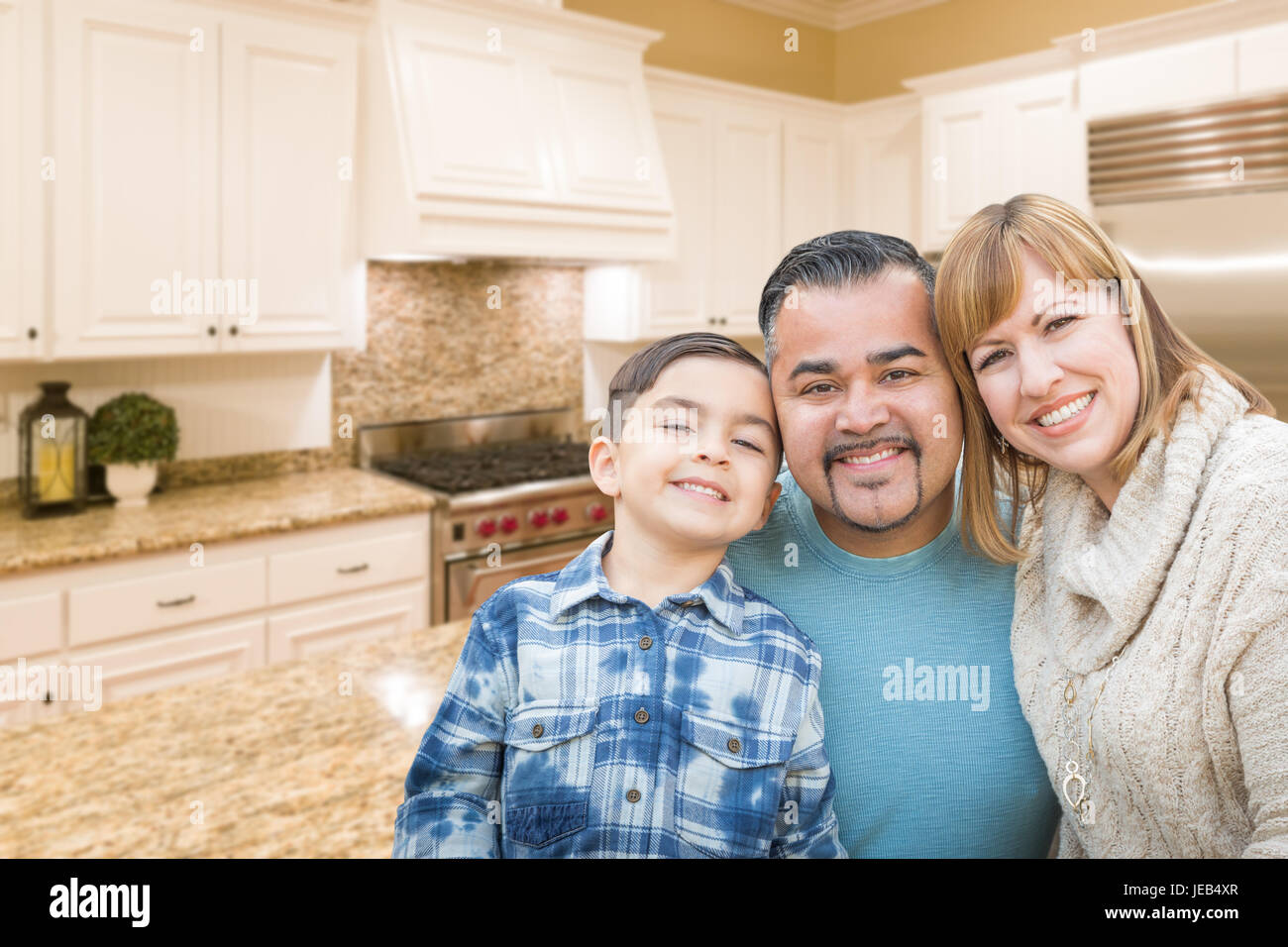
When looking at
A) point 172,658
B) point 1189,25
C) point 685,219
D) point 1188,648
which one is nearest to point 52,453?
point 172,658

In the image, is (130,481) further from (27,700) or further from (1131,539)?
(1131,539)

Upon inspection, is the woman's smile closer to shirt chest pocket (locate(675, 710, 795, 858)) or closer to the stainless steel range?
shirt chest pocket (locate(675, 710, 795, 858))

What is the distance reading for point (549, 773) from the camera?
0.83 meters

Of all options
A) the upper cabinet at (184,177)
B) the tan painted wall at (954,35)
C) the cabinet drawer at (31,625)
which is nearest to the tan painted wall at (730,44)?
the tan painted wall at (954,35)

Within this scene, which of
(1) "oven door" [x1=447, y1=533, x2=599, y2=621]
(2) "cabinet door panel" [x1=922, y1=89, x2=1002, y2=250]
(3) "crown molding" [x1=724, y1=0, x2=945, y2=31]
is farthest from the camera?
(3) "crown molding" [x1=724, y1=0, x2=945, y2=31]

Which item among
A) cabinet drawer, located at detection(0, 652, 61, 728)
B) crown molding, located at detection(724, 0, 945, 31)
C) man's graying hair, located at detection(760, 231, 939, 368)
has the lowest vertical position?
cabinet drawer, located at detection(0, 652, 61, 728)

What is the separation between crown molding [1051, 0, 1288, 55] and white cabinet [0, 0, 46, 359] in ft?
11.0

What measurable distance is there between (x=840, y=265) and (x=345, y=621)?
246 cm

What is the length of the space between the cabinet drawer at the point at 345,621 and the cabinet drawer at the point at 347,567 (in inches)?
1.9

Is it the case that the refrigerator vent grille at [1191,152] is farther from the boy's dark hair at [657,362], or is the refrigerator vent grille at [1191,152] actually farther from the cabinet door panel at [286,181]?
the boy's dark hair at [657,362]

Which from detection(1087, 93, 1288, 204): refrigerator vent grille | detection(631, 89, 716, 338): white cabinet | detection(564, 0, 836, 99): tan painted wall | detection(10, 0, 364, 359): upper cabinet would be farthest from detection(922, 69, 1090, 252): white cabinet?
detection(10, 0, 364, 359): upper cabinet

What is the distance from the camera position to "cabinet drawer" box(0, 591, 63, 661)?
244 centimetres

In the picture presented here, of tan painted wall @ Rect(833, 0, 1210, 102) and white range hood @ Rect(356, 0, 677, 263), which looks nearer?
white range hood @ Rect(356, 0, 677, 263)

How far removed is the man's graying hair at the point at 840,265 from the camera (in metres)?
0.99
